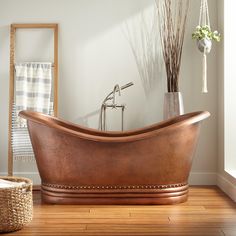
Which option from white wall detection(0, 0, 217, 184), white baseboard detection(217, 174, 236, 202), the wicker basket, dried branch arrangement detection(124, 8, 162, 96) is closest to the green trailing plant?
white wall detection(0, 0, 217, 184)

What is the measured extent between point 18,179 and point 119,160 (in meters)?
0.83

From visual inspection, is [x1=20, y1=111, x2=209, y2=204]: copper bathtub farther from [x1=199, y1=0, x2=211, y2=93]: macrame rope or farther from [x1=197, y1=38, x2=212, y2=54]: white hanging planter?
[x1=197, y1=38, x2=212, y2=54]: white hanging planter

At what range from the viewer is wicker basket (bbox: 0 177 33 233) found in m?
2.93

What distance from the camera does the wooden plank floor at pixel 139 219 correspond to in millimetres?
2951

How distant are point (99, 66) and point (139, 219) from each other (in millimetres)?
2034

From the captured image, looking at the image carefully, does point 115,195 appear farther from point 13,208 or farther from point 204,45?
point 204,45

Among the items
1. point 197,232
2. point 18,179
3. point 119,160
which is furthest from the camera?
point 119,160

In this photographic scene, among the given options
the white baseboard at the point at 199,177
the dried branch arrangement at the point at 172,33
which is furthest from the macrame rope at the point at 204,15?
the white baseboard at the point at 199,177

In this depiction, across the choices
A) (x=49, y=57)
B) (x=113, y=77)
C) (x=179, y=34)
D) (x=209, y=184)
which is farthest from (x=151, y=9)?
(x=209, y=184)

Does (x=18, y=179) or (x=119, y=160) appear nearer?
(x=18, y=179)

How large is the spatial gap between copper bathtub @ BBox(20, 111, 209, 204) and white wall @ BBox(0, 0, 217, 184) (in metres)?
1.04

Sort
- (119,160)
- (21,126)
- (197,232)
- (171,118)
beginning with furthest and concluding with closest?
(21,126) → (171,118) → (119,160) → (197,232)

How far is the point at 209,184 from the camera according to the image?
4832 millimetres

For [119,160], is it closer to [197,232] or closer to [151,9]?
[197,232]
